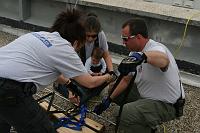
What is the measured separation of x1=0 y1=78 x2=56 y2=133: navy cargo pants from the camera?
8.84 feet

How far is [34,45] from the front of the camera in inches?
107

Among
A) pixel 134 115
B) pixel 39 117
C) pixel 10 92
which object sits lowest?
pixel 134 115

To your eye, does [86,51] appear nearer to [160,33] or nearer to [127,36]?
[127,36]

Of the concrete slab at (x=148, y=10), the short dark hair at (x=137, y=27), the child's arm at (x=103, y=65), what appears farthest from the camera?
the concrete slab at (x=148, y=10)

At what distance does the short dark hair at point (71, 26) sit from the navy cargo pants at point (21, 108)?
Answer: 1.59 ft

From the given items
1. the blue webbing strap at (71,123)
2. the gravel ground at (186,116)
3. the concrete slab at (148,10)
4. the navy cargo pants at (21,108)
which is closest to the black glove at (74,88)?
the blue webbing strap at (71,123)

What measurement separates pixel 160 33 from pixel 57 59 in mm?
3258

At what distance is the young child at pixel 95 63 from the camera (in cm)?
446

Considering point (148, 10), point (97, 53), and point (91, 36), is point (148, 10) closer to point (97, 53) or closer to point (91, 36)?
point (97, 53)

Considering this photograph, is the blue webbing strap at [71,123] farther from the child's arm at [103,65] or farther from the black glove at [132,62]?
the black glove at [132,62]

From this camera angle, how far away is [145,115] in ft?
11.8

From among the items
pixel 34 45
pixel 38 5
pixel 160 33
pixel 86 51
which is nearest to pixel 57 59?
pixel 34 45

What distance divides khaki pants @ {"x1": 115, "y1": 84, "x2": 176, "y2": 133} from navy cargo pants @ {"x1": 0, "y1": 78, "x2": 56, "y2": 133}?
39.4 inches

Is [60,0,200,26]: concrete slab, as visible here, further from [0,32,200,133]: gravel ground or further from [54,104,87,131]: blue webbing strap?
[54,104,87,131]: blue webbing strap
